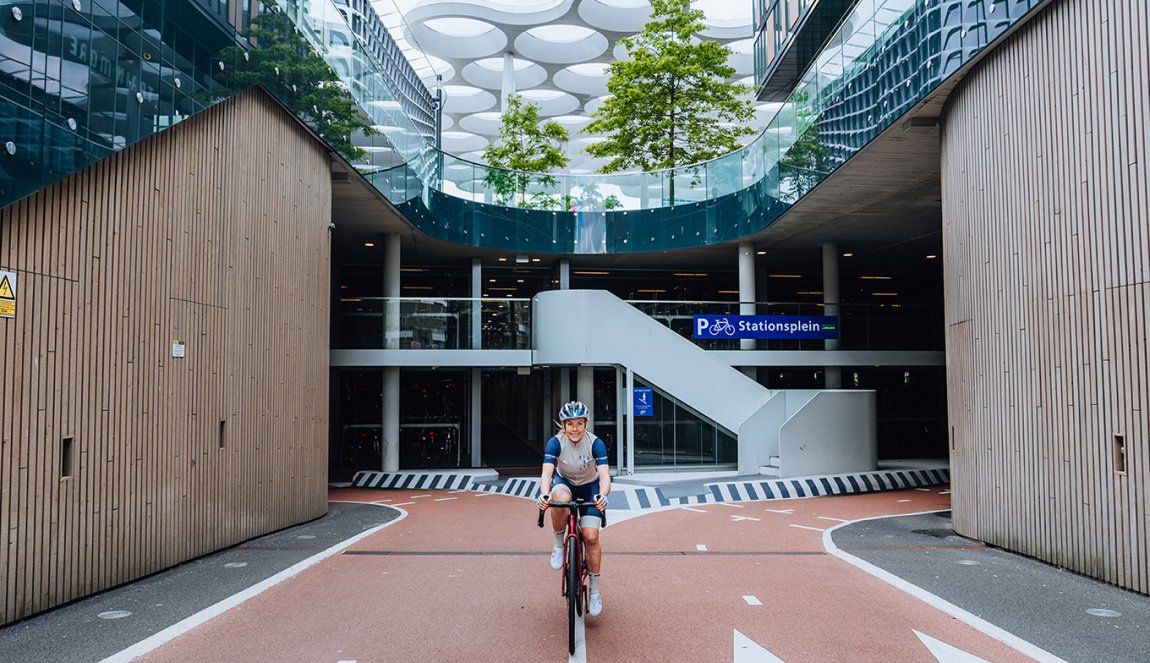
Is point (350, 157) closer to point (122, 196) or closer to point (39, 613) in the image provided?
point (122, 196)

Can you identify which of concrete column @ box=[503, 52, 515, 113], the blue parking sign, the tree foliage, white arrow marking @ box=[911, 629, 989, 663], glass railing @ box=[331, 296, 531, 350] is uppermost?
concrete column @ box=[503, 52, 515, 113]

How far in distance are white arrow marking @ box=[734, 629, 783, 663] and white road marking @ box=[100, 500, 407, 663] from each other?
4229 millimetres

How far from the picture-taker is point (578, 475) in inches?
254

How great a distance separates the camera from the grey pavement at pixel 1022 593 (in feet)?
19.4

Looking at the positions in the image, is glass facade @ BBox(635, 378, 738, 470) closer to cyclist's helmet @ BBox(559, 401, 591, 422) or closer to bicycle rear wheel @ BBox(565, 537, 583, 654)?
cyclist's helmet @ BBox(559, 401, 591, 422)

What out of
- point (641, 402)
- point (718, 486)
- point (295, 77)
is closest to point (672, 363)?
point (641, 402)

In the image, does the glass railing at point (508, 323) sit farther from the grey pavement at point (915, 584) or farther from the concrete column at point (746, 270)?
the grey pavement at point (915, 584)

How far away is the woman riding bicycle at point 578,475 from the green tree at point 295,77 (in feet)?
21.8

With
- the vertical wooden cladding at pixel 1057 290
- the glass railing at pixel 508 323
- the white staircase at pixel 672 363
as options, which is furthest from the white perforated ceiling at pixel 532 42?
the vertical wooden cladding at pixel 1057 290

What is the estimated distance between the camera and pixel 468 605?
7.01m

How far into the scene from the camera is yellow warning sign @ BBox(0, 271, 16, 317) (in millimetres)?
6281

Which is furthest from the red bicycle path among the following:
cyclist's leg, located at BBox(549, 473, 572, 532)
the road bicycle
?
cyclist's leg, located at BBox(549, 473, 572, 532)

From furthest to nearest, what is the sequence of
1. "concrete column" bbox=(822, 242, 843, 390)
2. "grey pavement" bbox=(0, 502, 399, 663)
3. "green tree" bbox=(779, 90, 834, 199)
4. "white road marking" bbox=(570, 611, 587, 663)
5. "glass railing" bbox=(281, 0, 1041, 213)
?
1. "concrete column" bbox=(822, 242, 843, 390)
2. "green tree" bbox=(779, 90, 834, 199)
3. "glass railing" bbox=(281, 0, 1041, 213)
4. "grey pavement" bbox=(0, 502, 399, 663)
5. "white road marking" bbox=(570, 611, 587, 663)

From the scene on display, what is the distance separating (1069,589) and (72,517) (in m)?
9.25
